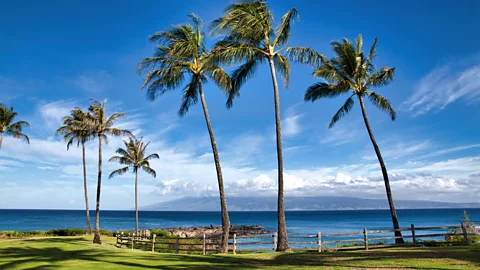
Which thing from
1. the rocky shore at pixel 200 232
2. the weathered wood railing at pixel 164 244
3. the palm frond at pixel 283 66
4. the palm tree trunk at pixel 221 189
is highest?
the palm frond at pixel 283 66

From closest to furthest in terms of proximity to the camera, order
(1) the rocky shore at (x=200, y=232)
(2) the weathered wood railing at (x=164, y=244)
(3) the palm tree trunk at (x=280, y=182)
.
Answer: (3) the palm tree trunk at (x=280, y=182)
(2) the weathered wood railing at (x=164, y=244)
(1) the rocky shore at (x=200, y=232)

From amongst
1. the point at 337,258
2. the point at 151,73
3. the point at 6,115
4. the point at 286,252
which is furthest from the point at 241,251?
the point at 6,115

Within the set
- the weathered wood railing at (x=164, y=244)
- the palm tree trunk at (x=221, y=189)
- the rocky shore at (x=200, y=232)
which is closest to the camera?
the palm tree trunk at (x=221, y=189)

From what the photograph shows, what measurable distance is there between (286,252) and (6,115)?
110 ft

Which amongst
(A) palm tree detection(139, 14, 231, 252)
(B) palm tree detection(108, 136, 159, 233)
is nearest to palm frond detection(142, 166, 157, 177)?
Result: (B) palm tree detection(108, 136, 159, 233)

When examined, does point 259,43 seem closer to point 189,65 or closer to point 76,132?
point 189,65

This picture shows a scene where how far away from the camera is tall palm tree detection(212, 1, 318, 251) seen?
18484 millimetres

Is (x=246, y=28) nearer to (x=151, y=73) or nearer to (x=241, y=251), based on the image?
(x=151, y=73)

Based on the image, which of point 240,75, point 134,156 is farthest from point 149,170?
point 240,75

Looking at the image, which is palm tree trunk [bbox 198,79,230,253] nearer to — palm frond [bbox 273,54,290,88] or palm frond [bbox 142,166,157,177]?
palm frond [bbox 273,54,290,88]

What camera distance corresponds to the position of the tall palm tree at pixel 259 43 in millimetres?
18484

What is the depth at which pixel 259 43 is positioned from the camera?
1978 cm

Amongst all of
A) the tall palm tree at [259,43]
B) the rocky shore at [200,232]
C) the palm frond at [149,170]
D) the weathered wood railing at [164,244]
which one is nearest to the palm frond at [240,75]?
the tall palm tree at [259,43]

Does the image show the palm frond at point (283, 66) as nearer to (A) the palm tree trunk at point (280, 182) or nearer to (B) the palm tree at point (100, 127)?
(A) the palm tree trunk at point (280, 182)
